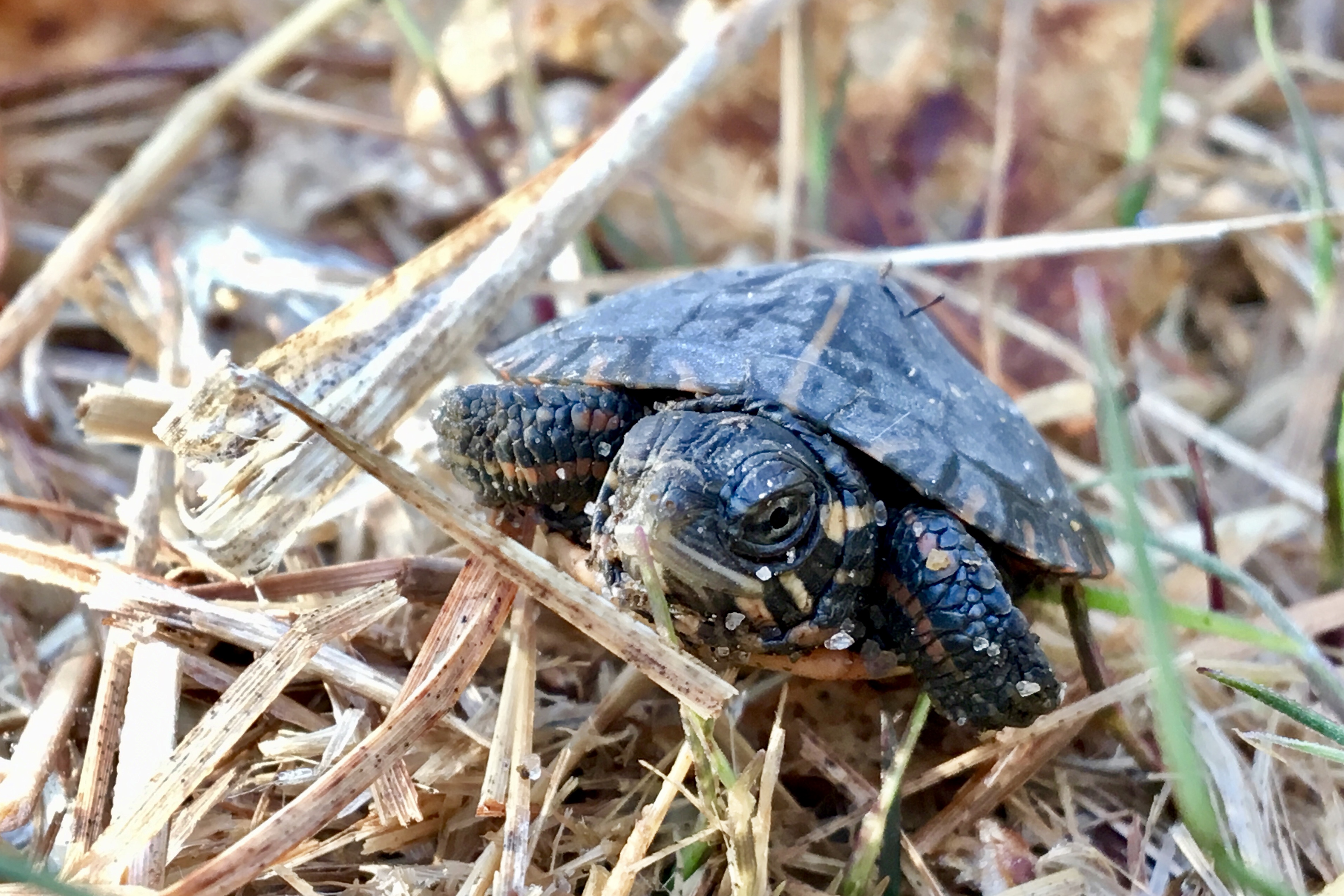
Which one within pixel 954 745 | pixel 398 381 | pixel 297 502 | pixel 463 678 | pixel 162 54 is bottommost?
pixel 954 745

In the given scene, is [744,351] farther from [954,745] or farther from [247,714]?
[247,714]

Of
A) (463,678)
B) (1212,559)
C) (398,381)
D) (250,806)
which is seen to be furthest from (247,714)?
(1212,559)

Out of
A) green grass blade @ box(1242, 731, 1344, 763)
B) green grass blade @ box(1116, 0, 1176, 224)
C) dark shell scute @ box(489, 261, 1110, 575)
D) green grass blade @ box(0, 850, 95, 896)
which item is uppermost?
green grass blade @ box(1116, 0, 1176, 224)

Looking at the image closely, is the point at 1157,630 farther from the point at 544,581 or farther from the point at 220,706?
the point at 220,706

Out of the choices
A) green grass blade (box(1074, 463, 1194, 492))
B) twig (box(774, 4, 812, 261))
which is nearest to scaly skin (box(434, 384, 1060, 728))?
green grass blade (box(1074, 463, 1194, 492))

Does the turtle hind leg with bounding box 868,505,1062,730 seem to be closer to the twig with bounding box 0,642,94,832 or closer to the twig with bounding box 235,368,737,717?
the twig with bounding box 235,368,737,717

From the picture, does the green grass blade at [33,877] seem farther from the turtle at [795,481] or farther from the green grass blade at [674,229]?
the green grass blade at [674,229]

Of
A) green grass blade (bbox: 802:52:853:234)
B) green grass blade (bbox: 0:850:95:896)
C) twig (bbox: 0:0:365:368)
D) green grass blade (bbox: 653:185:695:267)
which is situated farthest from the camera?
green grass blade (bbox: 802:52:853:234)
